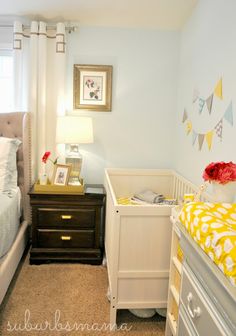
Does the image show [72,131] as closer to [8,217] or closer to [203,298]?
[8,217]

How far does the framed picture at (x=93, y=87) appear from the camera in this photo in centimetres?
301

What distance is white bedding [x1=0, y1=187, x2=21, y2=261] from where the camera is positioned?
2.21m

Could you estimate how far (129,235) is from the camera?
1.95 m

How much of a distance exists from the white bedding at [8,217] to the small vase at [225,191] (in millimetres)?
1482

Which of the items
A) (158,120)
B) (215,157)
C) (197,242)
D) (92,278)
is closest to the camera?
(197,242)

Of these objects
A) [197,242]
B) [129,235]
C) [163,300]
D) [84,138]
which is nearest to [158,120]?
[84,138]

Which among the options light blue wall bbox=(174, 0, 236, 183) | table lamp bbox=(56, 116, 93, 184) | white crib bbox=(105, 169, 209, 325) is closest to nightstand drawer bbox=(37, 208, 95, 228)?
table lamp bbox=(56, 116, 93, 184)

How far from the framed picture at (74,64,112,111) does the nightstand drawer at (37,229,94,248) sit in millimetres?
1214

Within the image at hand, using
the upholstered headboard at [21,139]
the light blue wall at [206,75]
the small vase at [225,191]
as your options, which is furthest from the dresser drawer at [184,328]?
the upholstered headboard at [21,139]

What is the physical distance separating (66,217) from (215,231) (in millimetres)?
1949

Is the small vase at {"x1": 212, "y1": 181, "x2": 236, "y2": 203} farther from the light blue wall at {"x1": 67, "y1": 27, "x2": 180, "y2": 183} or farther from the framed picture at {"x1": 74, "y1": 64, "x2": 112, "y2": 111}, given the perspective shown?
the framed picture at {"x1": 74, "y1": 64, "x2": 112, "y2": 111}

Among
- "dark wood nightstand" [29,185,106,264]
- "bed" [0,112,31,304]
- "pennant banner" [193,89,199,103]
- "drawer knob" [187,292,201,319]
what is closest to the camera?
"drawer knob" [187,292,201,319]

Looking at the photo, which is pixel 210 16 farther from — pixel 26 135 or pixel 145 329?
pixel 145 329

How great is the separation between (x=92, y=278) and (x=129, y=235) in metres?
0.85
